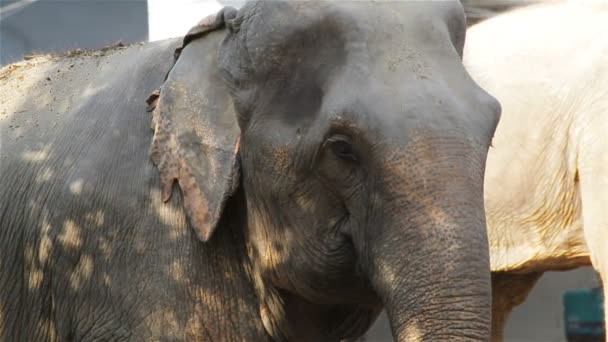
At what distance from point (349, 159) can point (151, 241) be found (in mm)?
732

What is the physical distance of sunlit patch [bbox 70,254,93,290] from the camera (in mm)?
4246

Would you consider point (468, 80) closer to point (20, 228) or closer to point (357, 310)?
point (357, 310)

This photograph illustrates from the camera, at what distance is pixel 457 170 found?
11.5 ft

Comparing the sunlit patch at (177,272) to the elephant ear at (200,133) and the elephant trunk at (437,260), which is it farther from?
the elephant trunk at (437,260)

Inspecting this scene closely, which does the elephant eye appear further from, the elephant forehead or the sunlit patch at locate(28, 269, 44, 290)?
the sunlit patch at locate(28, 269, 44, 290)

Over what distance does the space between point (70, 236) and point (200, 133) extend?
532 millimetres

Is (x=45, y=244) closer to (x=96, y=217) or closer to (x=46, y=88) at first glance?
(x=96, y=217)

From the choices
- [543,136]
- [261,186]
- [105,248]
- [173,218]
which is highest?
[261,186]

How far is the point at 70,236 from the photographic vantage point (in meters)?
4.28

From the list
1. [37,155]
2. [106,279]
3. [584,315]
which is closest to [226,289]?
[106,279]

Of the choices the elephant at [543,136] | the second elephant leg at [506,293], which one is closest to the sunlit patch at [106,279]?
the elephant at [543,136]

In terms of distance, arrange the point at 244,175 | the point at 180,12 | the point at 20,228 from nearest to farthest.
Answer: the point at 244,175 → the point at 20,228 → the point at 180,12

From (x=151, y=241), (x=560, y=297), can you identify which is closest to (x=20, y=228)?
(x=151, y=241)

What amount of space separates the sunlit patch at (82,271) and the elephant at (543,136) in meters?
2.64
